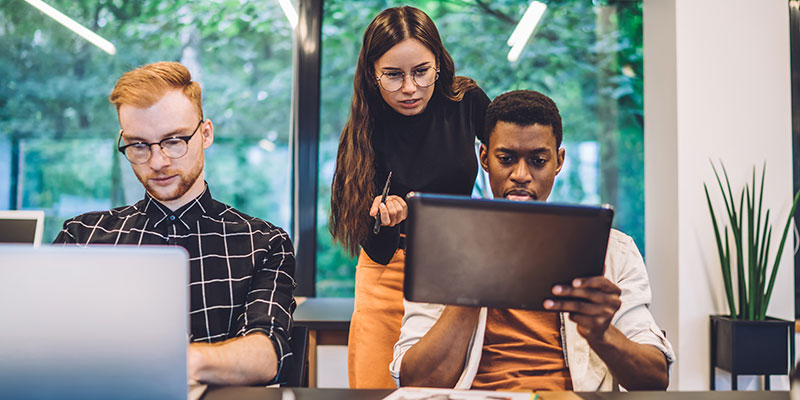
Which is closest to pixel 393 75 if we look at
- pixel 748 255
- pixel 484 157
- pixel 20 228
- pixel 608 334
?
pixel 484 157

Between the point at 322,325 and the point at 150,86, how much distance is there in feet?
4.61

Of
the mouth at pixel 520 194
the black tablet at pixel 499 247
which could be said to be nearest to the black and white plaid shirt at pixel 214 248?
the black tablet at pixel 499 247

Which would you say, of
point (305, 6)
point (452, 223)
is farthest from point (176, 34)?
point (452, 223)

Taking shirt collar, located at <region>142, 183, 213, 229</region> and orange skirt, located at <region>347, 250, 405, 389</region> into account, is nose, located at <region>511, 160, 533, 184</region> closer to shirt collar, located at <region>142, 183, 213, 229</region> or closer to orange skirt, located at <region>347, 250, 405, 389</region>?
orange skirt, located at <region>347, 250, 405, 389</region>

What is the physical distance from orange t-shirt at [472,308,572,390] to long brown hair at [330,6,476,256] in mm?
553

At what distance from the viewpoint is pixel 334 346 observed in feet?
8.66

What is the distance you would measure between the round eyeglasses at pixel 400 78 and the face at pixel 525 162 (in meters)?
0.32

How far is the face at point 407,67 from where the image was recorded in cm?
161

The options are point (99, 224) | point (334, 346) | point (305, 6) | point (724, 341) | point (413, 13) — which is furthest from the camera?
point (305, 6)

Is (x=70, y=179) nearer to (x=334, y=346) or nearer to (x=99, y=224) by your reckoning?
(x=334, y=346)

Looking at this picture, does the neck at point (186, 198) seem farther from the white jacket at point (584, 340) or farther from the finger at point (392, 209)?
the white jacket at point (584, 340)

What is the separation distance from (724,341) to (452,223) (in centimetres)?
206

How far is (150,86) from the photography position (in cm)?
136

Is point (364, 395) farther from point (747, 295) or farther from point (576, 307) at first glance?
point (747, 295)
